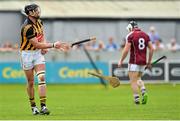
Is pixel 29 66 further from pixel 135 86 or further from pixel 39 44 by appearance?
pixel 135 86

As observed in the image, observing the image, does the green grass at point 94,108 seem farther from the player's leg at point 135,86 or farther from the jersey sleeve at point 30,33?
the jersey sleeve at point 30,33

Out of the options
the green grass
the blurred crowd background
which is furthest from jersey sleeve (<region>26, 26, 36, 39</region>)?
the blurred crowd background

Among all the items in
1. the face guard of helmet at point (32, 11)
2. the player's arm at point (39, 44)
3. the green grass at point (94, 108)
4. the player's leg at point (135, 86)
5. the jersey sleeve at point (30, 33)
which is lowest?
the green grass at point (94, 108)

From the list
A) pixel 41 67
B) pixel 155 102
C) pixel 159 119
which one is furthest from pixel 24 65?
pixel 155 102

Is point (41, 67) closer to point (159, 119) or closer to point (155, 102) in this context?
point (159, 119)

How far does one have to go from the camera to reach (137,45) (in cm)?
2356

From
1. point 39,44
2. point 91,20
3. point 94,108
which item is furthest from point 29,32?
point 91,20

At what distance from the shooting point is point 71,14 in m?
47.4

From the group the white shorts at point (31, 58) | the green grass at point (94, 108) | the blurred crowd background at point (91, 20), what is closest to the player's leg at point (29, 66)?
the white shorts at point (31, 58)

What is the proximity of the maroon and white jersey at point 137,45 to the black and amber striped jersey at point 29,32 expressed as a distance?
4523mm

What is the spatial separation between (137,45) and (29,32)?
5.16 m

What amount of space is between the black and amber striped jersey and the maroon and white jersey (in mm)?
4523

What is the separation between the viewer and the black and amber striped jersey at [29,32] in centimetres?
1914

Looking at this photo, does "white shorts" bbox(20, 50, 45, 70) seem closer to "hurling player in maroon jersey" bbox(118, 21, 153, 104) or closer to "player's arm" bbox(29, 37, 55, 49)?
"player's arm" bbox(29, 37, 55, 49)
